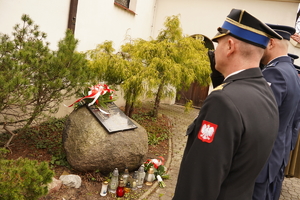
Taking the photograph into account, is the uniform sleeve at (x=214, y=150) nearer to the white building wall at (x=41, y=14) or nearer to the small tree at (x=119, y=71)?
the small tree at (x=119, y=71)

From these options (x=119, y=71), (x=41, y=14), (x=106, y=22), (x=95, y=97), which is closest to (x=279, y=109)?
(x=95, y=97)

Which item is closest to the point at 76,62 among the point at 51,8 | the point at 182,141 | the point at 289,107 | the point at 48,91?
the point at 48,91

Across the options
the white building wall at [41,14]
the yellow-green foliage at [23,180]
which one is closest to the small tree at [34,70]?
the white building wall at [41,14]

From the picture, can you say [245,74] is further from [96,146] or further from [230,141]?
[96,146]

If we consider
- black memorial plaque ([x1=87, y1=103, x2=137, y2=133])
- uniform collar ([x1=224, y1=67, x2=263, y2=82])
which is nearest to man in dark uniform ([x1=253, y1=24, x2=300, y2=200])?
uniform collar ([x1=224, y1=67, x2=263, y2=82])

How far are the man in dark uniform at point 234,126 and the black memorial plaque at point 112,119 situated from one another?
109 inches

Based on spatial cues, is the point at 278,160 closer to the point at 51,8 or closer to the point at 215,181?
the point at 215,181

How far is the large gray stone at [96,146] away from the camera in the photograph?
155 inches

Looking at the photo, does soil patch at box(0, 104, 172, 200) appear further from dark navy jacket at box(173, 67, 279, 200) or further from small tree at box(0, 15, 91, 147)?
dark navy jacket at box(173, 67, 279, 200)

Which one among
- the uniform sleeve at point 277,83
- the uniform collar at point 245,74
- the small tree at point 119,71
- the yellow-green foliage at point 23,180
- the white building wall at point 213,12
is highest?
the white building wall at point 213,12

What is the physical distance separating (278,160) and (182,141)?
15.0ft

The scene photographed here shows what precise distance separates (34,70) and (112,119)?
1423mm

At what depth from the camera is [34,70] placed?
364 centimetres

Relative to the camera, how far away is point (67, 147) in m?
4.08
